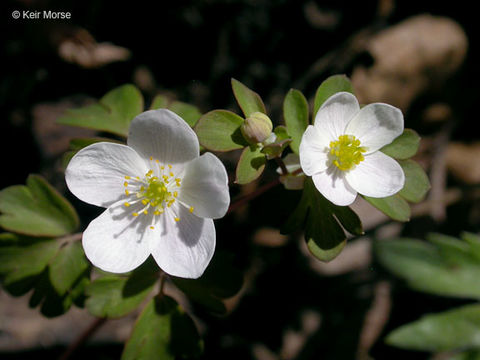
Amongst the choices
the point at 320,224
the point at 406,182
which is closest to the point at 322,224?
the point at 320,224

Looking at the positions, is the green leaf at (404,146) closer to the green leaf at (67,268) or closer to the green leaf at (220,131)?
the green leaf at (220,131)

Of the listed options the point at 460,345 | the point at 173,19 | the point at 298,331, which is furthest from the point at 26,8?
the point at 460,345

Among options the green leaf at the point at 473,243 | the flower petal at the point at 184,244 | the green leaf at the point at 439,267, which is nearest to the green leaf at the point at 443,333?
the green leaf at the point at 439,267

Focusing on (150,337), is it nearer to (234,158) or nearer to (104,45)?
(234,158)


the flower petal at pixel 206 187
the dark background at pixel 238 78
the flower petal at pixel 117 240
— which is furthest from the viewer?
the dark background at pixel 238 78

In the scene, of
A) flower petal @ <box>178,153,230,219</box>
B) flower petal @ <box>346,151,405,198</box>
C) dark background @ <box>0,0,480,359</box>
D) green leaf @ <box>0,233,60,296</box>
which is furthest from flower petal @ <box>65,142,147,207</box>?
dark background @ <box>0,0,480,359</box>
